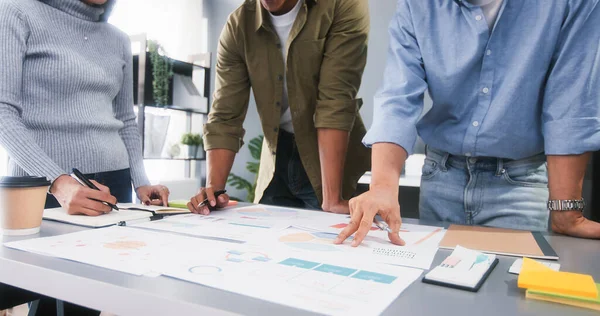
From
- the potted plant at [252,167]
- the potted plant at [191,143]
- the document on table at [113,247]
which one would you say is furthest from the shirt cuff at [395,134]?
the potted plant at [252,167]

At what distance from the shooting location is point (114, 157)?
1314 millimetres

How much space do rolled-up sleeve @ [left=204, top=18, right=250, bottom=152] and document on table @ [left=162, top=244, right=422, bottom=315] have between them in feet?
2.70

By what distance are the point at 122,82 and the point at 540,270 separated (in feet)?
4.33

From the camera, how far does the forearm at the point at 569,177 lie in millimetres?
870

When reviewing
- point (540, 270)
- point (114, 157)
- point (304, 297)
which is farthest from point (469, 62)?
point (114, 157)

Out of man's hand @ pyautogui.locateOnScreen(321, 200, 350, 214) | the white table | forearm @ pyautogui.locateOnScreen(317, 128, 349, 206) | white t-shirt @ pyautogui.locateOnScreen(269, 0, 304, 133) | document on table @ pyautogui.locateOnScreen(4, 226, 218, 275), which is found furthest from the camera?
white t-shirt @ pyautogui.locateOnScreen(269, 0, 304, 133)

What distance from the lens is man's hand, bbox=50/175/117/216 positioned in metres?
0.92

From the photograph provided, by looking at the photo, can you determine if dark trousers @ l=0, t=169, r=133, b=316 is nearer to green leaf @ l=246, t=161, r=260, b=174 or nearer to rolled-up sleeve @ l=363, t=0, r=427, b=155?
rolled-up sleeve @ l=363, t=0, r=427, b=155

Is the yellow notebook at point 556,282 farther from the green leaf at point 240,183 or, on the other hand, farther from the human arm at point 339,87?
the green leaf at point 240,183

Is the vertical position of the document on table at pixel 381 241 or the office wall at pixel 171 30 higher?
the office wall at pixel 171 30

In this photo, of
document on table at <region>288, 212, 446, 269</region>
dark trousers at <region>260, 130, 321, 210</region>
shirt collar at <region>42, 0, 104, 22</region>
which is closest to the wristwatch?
document on table at <region>288, 212, 446, 269</region>

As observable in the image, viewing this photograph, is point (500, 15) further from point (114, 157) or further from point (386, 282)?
point (114, 157)

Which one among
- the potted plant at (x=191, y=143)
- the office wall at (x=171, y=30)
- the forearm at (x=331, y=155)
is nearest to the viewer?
the forearm at (x=331, y=155)

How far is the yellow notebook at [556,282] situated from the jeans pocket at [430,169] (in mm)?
552
